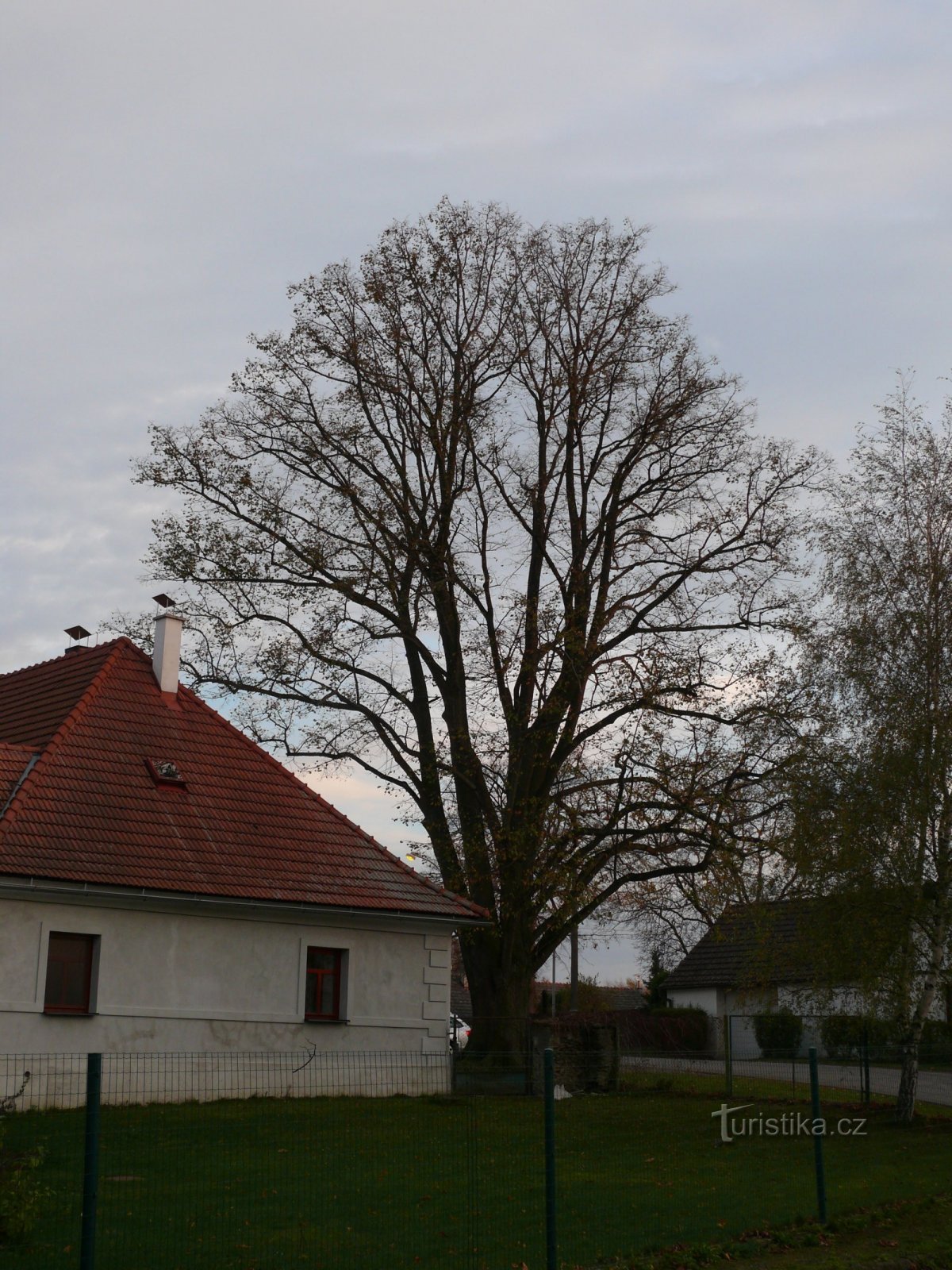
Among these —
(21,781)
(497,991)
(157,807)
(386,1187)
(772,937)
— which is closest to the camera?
(386,1187)

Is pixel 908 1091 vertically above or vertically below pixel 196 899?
below

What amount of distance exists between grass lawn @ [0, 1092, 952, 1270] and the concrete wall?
4.84m

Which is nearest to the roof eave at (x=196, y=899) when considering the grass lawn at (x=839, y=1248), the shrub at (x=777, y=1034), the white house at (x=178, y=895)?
the white house at (x=178, y=895)

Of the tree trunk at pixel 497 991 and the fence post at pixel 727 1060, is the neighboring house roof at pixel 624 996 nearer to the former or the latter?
the tree trunk at pixel 497 991

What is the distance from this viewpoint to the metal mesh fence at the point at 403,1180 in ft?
30.7

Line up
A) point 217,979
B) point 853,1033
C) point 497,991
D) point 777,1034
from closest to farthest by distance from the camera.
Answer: point 217,979 → point 497,991 → point 853,1033 → point 777,1034

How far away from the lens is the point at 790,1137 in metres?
17.6

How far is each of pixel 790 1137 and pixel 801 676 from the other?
9.09m

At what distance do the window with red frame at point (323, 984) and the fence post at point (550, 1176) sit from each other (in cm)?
1278

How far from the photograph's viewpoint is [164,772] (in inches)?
896

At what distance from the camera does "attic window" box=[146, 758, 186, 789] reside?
74.1ft

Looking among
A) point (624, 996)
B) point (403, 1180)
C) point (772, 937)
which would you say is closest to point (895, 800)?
point (772, 937)

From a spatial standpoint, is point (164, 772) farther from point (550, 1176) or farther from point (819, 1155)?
point (550, 1176)

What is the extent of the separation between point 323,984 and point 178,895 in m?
3.47
